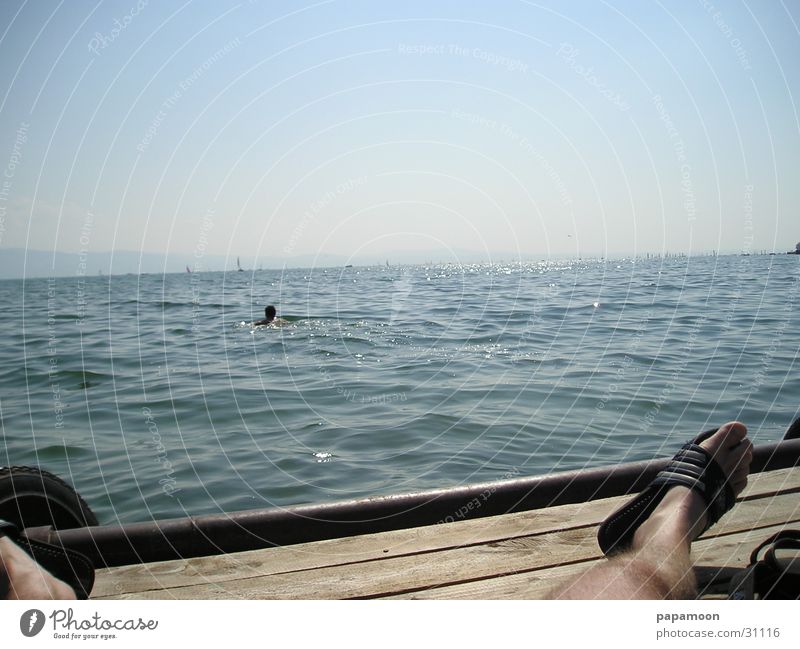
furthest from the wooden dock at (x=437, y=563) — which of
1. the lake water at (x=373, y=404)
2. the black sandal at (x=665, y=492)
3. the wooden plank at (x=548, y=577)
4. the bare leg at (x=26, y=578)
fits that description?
the lake water at (x=373, y=404)

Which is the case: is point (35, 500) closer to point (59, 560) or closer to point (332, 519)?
point (59, 560)

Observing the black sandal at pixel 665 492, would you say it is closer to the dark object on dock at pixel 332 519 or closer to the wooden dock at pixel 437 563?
the wooden dock at pixel 437 563

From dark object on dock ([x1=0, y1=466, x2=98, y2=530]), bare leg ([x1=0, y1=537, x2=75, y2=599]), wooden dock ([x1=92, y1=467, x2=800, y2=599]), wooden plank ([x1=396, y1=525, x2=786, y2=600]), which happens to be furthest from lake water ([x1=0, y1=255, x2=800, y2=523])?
bare leg ([x1=0, y1=537, x2=75, y2=599])

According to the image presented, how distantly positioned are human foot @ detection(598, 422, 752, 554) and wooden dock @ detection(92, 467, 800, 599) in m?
0.15

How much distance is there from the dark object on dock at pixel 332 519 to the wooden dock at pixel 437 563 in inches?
2.7

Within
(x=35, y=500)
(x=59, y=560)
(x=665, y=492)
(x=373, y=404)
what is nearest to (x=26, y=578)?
(x=59, y=560)

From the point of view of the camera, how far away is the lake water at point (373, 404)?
15.8 feet

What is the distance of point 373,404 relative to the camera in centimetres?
693

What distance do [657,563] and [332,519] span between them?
106 cm

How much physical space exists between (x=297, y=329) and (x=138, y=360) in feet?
18.3

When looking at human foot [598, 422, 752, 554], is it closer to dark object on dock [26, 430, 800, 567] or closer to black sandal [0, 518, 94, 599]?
dark object on dock [26, 430, 800, 567]
